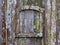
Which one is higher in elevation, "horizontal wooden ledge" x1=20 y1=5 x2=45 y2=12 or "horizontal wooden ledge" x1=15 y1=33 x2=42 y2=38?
"horizontal wooden ledge" x1=20 y1=5 x2=45 y2=12

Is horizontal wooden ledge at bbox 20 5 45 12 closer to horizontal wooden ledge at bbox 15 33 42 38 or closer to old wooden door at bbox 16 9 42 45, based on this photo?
old wooden door at bbox 16 9 42 45

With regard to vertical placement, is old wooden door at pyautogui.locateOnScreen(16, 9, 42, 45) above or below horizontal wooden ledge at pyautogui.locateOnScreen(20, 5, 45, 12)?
below

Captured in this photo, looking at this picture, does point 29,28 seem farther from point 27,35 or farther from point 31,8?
point 31,8

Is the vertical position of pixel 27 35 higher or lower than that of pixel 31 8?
lower

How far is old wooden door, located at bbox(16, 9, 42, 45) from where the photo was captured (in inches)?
177

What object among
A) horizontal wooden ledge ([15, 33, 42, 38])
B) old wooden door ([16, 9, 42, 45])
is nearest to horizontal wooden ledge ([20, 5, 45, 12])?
old wooden door ([16, 9, 42, 45])

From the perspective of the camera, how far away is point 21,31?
4.51m

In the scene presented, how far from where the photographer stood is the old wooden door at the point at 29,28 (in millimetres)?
4500

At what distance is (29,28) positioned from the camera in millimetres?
4523

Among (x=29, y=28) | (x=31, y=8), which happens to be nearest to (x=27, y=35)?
(x=29, y=28)

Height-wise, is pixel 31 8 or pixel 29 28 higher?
pixel 31 8

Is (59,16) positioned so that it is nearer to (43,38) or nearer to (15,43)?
(43,38)

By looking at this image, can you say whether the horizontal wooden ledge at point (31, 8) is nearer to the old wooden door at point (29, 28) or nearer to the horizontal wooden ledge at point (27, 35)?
the old wooden door at point (29, 28)

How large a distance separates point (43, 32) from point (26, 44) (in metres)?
0.30
